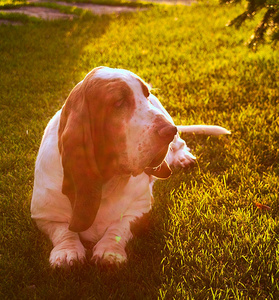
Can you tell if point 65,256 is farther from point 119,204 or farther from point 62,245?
point 119,204

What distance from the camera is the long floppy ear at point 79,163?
2.18m

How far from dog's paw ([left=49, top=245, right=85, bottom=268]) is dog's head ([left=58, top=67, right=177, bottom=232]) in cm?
21

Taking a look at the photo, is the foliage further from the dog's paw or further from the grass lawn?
the dog's paw

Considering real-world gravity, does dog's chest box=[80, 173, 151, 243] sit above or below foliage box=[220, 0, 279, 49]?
below

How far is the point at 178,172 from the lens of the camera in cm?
352

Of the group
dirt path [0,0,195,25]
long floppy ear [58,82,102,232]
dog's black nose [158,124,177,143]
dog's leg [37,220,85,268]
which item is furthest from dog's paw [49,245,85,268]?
dirt path [0,0,195,25]

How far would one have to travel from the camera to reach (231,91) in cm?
527

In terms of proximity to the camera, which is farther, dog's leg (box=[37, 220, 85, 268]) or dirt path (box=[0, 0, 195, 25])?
dirt path (box=[0, 0, 195, 25])

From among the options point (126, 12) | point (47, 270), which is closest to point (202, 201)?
point (47, 270)

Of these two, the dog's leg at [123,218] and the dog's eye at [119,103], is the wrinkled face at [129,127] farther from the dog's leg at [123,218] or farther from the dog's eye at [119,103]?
the dog's leg at [123,218]

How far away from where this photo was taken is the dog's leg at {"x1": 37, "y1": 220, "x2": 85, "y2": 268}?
91.4 inches

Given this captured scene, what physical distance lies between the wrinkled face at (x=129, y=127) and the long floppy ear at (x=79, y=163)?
10cm

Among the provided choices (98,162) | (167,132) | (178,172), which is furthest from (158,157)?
(178,172)

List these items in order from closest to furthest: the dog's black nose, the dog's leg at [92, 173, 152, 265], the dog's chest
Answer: the dog's black nose, the dog's leg at [92, 173, 152, 265], the dog's chest
